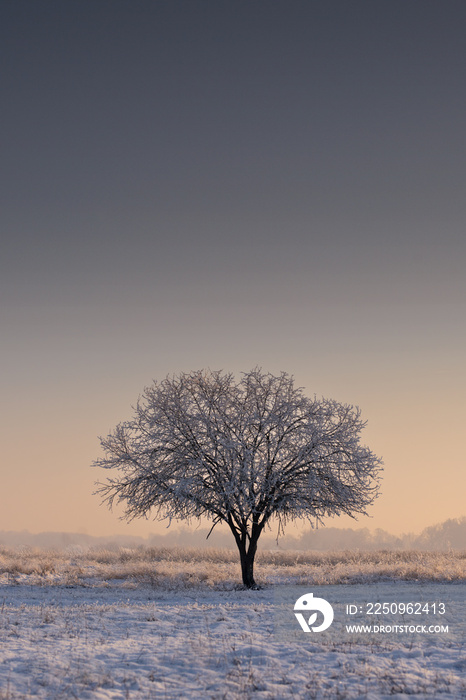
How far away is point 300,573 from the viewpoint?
28.7m

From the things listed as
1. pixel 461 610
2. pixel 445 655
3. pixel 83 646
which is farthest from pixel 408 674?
pixel 461 610

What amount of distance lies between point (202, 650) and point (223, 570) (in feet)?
63.9

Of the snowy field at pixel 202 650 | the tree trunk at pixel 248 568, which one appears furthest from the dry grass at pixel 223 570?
the snowy field at pixel 202 650

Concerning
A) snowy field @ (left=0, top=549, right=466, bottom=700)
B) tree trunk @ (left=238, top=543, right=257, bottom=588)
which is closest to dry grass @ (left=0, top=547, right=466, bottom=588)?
tree trunk @ (left=238, top=543, right=257, bottom=588)

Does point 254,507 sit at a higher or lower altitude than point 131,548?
higher

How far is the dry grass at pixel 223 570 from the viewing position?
26453mm

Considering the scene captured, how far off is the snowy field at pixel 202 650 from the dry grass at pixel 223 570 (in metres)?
2.64

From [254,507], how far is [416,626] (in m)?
11.1

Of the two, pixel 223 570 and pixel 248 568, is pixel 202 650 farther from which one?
pixel 223 570

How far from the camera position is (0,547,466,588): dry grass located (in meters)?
26.5

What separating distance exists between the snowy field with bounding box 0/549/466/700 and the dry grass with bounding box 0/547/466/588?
104 inches

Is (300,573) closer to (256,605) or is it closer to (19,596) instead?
(256,605)

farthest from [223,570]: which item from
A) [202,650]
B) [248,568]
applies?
[202,650]

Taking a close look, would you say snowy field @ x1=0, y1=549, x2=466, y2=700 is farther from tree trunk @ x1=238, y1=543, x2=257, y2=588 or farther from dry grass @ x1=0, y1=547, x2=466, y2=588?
dry grass @ x1=0, y1=547, x2=466, y2=588
